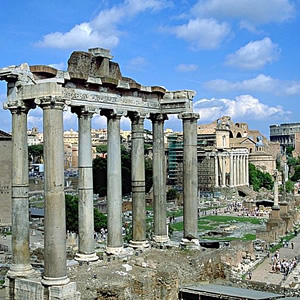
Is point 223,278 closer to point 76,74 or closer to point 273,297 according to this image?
point 273,297

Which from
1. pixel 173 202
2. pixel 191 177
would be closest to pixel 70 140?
pixel 173 202

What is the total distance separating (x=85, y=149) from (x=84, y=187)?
3.61 ft

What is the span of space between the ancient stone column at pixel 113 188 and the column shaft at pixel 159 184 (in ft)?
7.41

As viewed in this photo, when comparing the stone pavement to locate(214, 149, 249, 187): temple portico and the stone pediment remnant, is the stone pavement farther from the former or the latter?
locate(214, 149, 249, 187): temple portico

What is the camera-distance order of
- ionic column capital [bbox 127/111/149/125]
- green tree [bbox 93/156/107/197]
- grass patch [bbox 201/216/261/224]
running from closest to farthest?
ionic column capital [bbox 127/111/149/125] < grass patch [bbox 201/216/261/224] < green tree [bbox 93/156/107/197]

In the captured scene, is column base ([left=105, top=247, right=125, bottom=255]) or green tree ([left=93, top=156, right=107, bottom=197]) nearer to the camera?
column base ([left=105, top=247, right=125, bottom=255])

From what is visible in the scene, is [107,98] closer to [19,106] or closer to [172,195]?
[19,106]

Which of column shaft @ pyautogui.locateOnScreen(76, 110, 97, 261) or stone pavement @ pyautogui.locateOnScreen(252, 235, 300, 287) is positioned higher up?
column shaft @ pyautogui.locateOnScreen(76, 110, 97, 261)

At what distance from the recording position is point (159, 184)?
1830 cm

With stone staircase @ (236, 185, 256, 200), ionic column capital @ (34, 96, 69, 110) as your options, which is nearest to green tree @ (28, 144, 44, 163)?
stone staircase @ (236, 185, 256, 200)

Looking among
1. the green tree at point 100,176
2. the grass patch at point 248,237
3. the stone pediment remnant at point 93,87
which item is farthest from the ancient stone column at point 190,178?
the green tree at point 100,176

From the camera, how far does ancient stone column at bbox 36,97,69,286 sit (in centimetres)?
1235

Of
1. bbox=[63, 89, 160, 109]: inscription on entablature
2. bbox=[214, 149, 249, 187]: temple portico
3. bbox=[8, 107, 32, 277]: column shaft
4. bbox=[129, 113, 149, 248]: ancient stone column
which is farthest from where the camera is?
bbox=[214, 149, 249, 187]: temple portico

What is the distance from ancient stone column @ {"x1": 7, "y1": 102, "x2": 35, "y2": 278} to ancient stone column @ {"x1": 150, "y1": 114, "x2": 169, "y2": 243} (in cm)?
560
